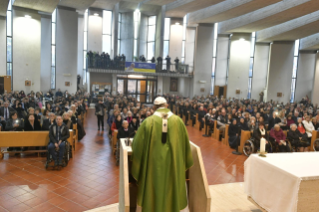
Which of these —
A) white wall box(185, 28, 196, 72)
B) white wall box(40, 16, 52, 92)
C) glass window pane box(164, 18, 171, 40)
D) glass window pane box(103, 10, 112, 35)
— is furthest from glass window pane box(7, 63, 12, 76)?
white wall box(185, 28, 196, 72)

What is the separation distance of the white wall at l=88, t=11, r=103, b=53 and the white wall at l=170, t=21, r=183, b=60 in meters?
6.38

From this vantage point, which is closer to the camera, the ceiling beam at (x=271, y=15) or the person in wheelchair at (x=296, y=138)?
the person in wheelchair at (x=296, y=138)

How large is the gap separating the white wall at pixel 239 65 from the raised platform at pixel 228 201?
18.3 metres

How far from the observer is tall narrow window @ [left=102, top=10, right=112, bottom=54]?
23344mm

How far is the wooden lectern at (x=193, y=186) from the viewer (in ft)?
8.07

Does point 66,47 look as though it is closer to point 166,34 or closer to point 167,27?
point 166,34

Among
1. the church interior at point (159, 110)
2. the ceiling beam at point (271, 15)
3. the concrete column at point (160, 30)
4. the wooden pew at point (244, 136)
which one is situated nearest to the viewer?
the church interior at point (159, 110)

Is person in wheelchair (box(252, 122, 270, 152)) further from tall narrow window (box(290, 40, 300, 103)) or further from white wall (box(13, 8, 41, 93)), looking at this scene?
tall narrow window (box(290, 40, 300, 103))

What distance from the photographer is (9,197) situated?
4.21m

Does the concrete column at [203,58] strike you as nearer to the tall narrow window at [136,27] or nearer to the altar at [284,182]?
the tall narrow window at [136,27]

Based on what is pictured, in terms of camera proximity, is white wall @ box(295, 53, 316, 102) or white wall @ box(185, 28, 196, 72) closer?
white wall @ box(295, 53, 316, 102)

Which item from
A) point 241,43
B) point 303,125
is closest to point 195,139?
point 303,125

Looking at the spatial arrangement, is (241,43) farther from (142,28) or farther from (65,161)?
(65,161)

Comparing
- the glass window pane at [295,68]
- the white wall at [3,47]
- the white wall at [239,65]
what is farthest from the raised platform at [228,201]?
the glass window pane at [295,68]
